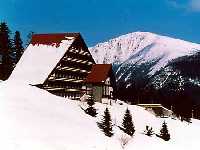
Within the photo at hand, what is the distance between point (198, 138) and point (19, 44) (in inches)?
1964

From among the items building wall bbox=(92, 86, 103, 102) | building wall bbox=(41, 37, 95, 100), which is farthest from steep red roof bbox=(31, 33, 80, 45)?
building wall bbox=(92, 86, 103, 102)

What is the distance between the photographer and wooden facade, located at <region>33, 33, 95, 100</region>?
3135 inches

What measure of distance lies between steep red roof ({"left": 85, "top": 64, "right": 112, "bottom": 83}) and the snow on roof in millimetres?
9242

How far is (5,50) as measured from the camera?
95.9 metres

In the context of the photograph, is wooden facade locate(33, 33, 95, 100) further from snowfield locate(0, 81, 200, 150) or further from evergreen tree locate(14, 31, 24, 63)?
evergreen tree locate(14, 31, 24, 63)

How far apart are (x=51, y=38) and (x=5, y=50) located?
1485 cm

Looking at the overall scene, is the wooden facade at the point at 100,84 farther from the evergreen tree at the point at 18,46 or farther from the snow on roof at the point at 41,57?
the evergreen tree at the point at 18,46

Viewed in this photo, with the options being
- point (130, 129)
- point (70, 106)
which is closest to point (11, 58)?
point (70, 106)

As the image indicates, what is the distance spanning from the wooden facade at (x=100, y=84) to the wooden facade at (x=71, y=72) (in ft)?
5.16

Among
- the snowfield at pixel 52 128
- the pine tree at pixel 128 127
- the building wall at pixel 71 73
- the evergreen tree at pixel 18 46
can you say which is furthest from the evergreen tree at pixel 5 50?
the pine tree at pixel 128 127

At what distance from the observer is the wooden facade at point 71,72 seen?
7962cm

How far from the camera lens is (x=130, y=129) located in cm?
6356

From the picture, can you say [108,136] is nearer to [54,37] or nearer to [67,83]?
[67,83]

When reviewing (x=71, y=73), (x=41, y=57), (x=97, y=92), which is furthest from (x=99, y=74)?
(x=41, y=57)
